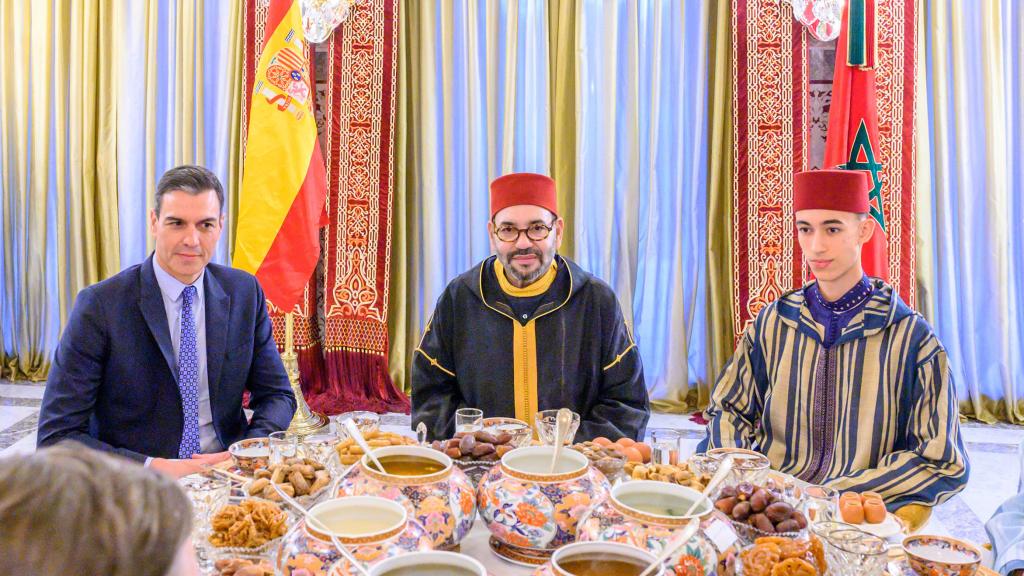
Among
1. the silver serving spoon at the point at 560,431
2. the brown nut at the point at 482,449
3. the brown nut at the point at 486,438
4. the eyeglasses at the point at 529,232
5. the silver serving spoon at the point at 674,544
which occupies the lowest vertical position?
the silver serving spoon at the point at 674,544

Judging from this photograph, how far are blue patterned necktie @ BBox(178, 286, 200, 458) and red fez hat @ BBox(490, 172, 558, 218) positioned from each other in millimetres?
1009

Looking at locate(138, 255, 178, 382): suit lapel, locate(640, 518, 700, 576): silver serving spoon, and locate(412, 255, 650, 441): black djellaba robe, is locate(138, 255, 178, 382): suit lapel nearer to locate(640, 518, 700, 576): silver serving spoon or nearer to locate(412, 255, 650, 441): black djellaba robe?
locate(412, 255, 650, 441): black djellaba robe

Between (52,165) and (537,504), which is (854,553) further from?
(52,165)

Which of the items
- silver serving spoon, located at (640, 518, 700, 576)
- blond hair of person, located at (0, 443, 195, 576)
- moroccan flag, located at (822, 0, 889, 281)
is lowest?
silver serving spoon, located at (640, 518, 700, 576)

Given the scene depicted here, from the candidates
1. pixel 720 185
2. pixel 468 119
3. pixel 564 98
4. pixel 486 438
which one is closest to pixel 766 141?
pixel 720 185

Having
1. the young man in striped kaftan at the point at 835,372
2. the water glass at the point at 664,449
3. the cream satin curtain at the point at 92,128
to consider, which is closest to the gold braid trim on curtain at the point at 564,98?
the cream satin curtain at the point at 92,128

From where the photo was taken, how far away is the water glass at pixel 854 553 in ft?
3.83

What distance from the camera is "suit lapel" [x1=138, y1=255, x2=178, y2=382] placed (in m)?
2.33

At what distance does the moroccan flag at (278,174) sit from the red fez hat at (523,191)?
187 centimetres

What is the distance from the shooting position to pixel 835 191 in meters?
2.30

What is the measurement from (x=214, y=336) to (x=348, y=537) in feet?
5.09

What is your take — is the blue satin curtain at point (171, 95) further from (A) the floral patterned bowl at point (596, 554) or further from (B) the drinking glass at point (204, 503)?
(A) the floral patterned bowl at point (596, 554)

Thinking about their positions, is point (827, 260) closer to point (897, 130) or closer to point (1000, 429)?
point (897, 130)

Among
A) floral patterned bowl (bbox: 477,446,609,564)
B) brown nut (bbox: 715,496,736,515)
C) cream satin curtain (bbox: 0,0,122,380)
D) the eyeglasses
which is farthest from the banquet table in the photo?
cream satin curtain (bbox: 0,0,122,380)
